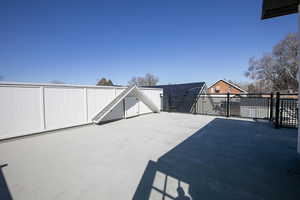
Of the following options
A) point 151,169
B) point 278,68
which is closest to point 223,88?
point 278,68

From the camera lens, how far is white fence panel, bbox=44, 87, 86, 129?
16.6 ft

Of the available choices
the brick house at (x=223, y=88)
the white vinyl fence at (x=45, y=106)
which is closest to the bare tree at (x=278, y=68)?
the brick house at (x=223, y=88)

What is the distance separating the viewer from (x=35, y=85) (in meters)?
4.64

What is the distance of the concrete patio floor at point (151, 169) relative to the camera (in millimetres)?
1838

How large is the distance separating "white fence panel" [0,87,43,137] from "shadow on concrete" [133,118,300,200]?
4672 mm

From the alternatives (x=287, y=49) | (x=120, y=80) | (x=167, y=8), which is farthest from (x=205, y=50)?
(x=120, y=80)

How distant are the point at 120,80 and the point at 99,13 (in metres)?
21.8

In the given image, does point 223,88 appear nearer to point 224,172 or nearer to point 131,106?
point 131,106

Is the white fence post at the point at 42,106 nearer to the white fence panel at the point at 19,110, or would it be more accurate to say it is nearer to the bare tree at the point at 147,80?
the white fence panel at the point at 19,110

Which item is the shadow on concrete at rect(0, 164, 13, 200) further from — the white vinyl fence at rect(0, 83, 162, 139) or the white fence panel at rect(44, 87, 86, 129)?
the white fence panel at rect(44, 87, 86, 129)

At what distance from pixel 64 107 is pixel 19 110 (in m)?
1.34

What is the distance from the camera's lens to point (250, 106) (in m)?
8.43

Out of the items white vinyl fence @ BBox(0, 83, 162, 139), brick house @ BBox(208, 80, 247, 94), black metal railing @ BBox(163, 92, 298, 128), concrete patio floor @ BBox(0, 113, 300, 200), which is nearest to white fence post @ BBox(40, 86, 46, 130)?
white vinyl fence @ BBox(0, 83, 162, 139)

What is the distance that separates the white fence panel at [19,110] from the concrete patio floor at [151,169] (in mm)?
572
